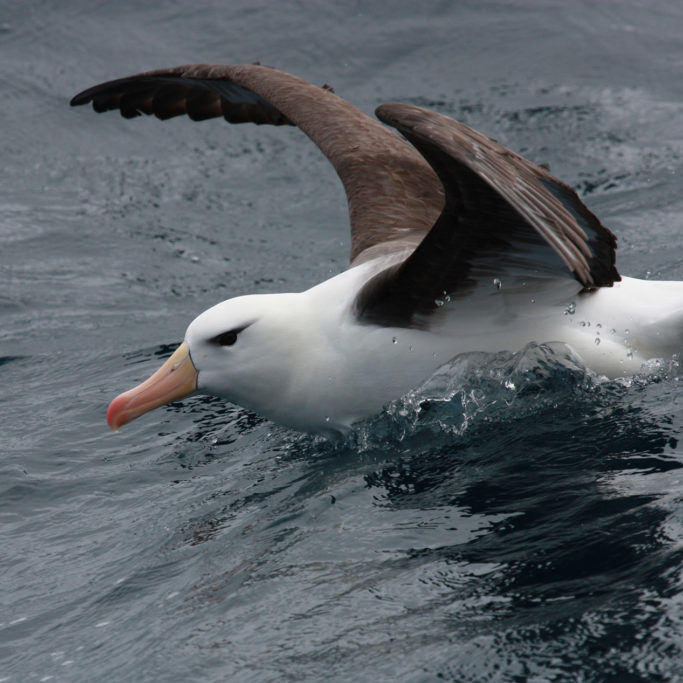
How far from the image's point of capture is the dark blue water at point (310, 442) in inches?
157

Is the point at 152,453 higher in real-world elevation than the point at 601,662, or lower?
lower

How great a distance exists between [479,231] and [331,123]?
10.3ft

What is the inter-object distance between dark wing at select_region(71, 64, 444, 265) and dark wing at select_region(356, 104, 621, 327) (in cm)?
114

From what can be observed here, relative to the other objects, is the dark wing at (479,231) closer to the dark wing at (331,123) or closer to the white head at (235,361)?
the white head at (235,361)

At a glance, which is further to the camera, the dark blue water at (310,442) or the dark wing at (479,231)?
the dark wing at (479,231)

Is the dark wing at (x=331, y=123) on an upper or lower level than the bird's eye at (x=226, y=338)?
upper

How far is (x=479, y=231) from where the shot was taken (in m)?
4.80

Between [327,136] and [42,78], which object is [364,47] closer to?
[42,78]

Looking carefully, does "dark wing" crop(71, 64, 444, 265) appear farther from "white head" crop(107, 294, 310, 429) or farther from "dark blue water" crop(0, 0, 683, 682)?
"dark blue water" crop(0, 0, 683, 682)

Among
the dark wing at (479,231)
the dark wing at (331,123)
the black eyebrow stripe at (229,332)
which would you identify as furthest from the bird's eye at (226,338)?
the dark wing at (331,123)

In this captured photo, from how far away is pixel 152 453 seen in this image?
6234 millimetres

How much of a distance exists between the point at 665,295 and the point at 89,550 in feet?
9.89

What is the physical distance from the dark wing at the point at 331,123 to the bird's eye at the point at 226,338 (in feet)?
3.60

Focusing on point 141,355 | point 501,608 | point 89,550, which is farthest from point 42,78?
point 501,608
